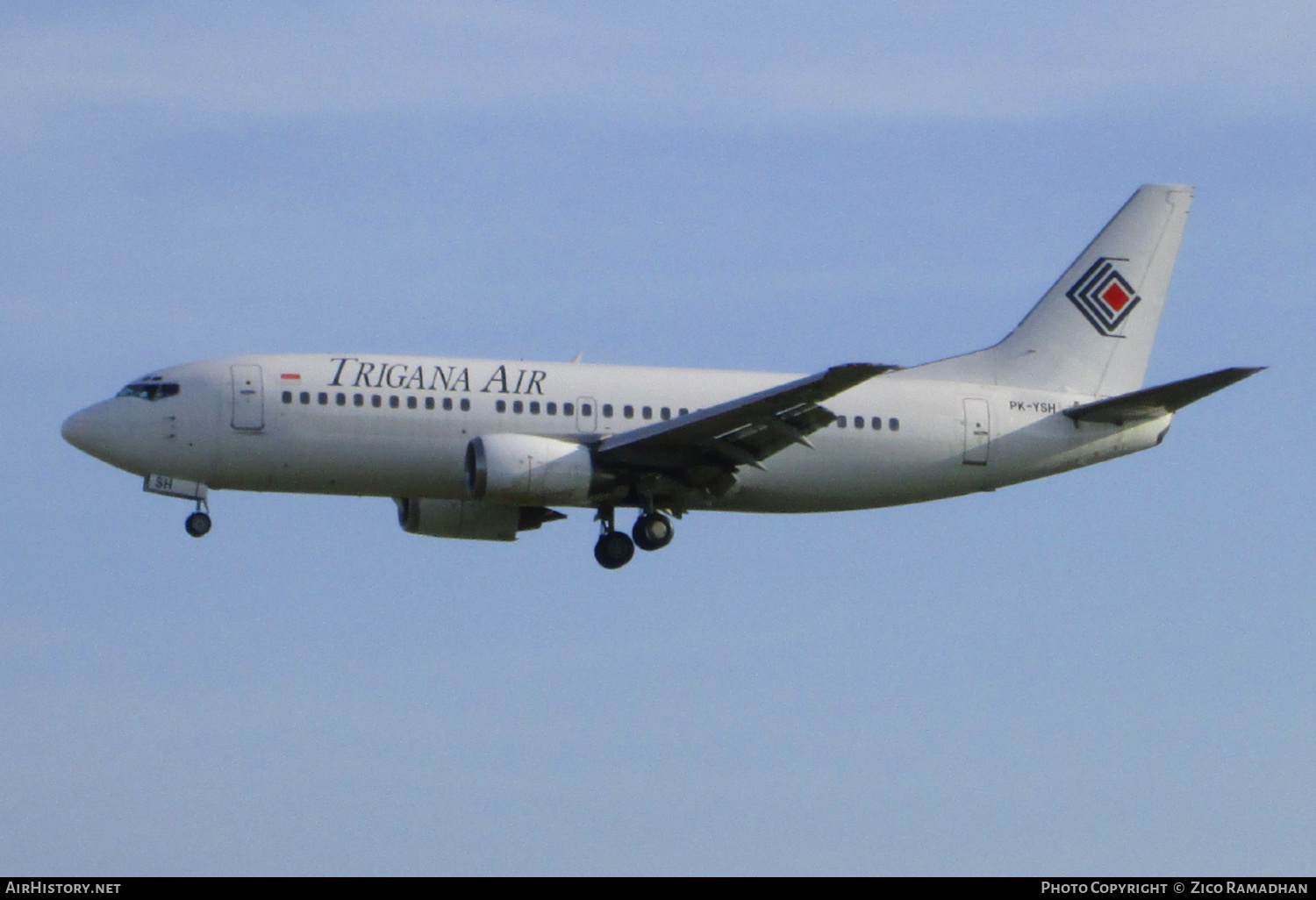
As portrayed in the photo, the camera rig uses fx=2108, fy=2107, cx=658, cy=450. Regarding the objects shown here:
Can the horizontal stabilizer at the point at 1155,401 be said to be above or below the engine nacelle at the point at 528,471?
above

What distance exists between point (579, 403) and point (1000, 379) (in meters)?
10.2

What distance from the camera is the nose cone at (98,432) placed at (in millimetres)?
43250

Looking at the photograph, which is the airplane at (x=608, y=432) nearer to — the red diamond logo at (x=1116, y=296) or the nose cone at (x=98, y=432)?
the nose cone at (x=98, y=432)

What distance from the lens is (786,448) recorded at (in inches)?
1769

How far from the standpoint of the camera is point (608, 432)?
44.4 meters

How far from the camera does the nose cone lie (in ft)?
142

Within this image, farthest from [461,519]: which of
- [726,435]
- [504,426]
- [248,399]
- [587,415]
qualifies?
[726,435]

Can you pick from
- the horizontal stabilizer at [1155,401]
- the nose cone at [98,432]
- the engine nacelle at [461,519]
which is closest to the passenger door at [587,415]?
the engine nacelle at [461,519]

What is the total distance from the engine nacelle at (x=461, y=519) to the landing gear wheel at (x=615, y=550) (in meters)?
3.25

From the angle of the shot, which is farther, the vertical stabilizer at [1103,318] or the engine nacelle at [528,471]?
the vertical stabilizer at [1103,318]

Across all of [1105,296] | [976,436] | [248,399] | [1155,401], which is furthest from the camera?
[1105,296]

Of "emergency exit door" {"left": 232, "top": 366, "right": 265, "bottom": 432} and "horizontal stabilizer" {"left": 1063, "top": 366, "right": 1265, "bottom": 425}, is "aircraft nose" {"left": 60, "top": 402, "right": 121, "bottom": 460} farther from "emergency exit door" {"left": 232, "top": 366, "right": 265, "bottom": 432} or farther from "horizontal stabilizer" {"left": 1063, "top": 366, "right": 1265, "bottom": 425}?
"horizontal stabilizer" {"left": 1063, "top": 366, "right": 1265, "bottom": 425}

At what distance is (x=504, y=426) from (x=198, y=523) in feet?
21.6

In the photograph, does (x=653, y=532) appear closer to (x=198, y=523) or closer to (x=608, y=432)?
(x=608, y=432)
